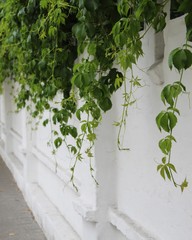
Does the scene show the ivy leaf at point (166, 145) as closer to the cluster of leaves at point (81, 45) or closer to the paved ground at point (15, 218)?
the cluster of leaves at point (81, 45)

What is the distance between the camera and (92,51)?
2.69 m

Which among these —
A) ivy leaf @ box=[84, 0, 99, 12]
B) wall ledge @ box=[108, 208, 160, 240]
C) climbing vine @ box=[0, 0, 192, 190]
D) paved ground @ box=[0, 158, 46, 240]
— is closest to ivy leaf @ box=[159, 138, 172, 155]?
climbing vine @ box=[0, 0, 192, 190]

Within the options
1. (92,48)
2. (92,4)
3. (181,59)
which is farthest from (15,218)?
(181,59)

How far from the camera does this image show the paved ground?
542 centimetres

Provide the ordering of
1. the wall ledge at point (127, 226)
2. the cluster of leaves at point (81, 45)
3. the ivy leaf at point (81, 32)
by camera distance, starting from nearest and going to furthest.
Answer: the cluster of leaves at point (81, 45)
the ivy leaf at point (81, 32)
the wall ledge at point (127, 226)

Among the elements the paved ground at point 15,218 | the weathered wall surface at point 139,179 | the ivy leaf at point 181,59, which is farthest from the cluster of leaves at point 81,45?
the paved ground at point 15,218

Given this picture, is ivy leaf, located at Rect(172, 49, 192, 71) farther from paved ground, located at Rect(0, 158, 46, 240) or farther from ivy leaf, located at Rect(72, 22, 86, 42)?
paved ground, located at Rect(0, 158, 46, 240)

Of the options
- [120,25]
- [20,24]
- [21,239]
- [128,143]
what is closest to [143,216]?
[128,143]

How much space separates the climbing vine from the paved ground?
1.94 metres

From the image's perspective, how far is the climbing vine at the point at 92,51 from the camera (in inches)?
74.0

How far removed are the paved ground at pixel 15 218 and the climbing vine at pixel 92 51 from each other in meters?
1.94

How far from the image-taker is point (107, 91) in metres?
2.77

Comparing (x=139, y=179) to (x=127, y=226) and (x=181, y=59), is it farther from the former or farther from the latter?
(x=181, y=59)

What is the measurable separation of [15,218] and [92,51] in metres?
4.11
